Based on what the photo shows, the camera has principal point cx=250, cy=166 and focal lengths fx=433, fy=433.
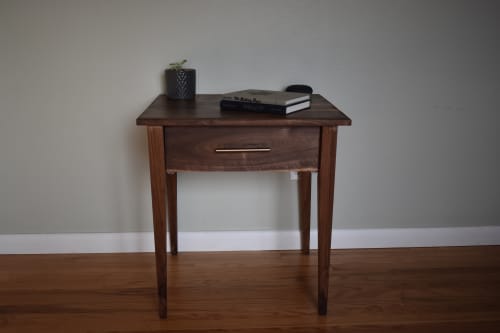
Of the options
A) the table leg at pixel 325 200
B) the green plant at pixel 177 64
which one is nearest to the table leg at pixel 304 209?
the table leg at pixel 325 200

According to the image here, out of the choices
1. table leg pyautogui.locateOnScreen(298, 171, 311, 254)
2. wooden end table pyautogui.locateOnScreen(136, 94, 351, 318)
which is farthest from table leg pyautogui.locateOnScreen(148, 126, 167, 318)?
table leg pyautogui.locateOnScreen(298, 171, 311, 254)

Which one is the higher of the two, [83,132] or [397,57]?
[397,57]

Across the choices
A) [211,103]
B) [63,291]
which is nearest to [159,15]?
[211,103]

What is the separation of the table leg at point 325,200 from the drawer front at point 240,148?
0.10 feet

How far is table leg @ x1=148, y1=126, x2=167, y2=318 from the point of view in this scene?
1313 millimetres

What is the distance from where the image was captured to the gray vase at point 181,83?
159 cm

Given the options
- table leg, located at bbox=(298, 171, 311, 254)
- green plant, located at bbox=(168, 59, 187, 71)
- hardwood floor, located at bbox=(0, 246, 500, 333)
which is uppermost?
green plant, located at bbox=(168, 59, 187, 71)

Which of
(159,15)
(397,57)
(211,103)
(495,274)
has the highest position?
(159,15)

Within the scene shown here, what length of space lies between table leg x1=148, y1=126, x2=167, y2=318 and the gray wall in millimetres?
458

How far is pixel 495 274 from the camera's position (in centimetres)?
174

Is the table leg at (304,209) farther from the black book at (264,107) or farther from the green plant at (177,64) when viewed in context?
the green plant at (177,64)

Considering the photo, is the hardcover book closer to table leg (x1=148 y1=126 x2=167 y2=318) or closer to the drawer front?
the drawer front

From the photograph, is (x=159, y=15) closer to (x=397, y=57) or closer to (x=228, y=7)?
(x=228, y=7)

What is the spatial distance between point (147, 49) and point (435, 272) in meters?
1.46
